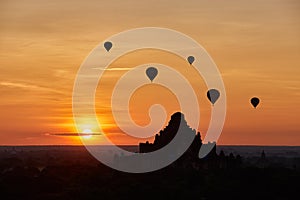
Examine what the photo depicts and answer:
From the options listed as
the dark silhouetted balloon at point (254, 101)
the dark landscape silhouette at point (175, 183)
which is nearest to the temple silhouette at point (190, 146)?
the dark landscape silhouette at point (175, 183)

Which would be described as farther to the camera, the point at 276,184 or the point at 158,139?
the point at 158,139

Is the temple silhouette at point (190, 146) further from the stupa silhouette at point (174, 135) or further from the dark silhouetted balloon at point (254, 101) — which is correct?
the dark silhouetted balloon at point (254, 101)

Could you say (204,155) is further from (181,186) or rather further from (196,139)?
(181,186)

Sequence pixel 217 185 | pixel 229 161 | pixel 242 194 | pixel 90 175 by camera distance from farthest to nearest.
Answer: pixel 90 175 → pixel 229 161 → pixel 217 185 → pixel 242 194

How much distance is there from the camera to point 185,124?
112m

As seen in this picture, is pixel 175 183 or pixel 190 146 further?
pixel 190 146

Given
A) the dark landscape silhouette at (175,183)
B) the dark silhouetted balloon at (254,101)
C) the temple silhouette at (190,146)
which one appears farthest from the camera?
the temple silhouette at (190,146)

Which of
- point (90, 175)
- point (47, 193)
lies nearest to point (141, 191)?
point (47, 193)

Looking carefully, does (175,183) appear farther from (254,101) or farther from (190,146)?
(254,101)

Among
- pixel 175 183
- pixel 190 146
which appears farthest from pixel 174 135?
pixel 175 183

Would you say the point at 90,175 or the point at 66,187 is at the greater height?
the point at 90,175

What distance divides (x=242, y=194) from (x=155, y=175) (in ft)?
63.6

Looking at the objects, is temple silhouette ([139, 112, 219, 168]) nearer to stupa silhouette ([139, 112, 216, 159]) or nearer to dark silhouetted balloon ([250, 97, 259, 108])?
stupa silhouette ([139, 112, 216, 159])

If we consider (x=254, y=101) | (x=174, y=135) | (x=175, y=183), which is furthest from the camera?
(x=174, y=135)
